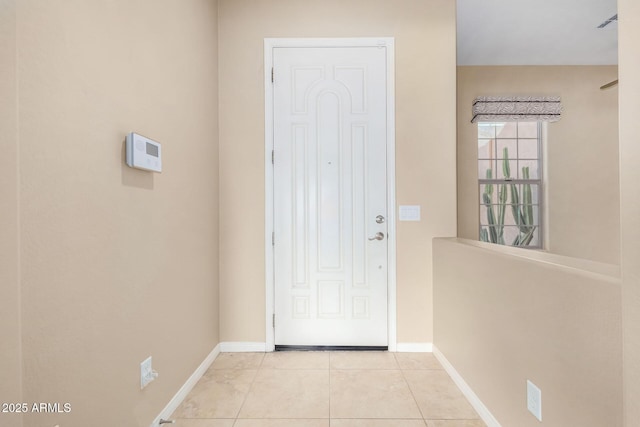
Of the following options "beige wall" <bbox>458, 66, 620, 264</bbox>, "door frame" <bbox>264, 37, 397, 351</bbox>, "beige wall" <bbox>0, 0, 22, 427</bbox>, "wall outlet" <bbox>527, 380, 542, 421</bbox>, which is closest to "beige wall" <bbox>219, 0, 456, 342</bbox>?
"door frame" <bbox>264, 37, 397, 351</bbox>

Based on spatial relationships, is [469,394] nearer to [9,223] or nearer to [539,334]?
[539,334]

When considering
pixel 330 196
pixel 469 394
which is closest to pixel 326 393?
pixel 469 394

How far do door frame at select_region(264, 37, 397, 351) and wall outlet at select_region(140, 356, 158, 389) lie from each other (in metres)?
0.99

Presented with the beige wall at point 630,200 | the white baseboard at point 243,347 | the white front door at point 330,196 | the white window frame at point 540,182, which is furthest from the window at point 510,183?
the beige wall at point 630,200

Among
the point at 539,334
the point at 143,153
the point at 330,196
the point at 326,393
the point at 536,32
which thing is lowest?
the point at 326,393

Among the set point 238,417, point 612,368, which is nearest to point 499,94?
point 612,368

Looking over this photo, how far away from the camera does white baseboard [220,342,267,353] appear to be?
2.33 meters

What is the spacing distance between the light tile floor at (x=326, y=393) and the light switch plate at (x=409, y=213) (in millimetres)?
1030

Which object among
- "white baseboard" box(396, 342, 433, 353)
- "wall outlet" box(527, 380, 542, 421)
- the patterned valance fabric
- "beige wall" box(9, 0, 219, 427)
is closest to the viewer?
"beige wall" box(9, 0, 219, 427)

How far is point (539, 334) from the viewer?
1157 millimetres

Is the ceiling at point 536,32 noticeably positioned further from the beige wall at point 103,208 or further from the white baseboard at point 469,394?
the white baseboard at point 469,394

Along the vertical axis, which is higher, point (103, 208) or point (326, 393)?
point (103, 208)

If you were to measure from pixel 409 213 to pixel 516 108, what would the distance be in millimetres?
2156

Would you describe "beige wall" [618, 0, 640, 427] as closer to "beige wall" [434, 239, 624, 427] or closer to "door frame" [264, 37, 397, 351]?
"beige wall" [434, 239, 624, 427]
